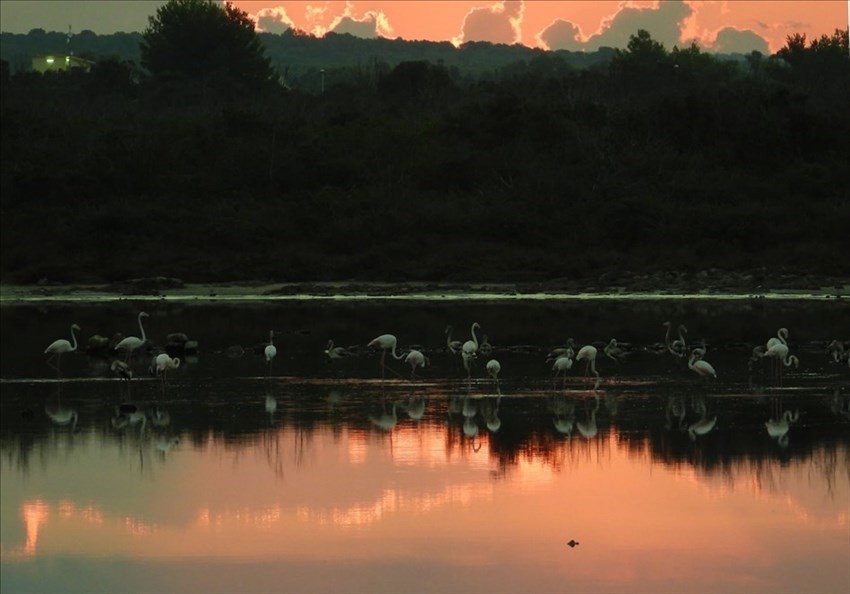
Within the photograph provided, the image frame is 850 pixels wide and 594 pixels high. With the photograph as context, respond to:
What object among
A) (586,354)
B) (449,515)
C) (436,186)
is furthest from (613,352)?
(436,186)

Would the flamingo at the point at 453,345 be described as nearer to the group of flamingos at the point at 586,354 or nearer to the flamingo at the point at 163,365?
the group of flamingos at the point at 586,354

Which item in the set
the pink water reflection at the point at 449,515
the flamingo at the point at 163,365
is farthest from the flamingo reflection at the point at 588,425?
the flamingo at the point at 163,365

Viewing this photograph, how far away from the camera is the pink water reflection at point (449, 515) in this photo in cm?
1019

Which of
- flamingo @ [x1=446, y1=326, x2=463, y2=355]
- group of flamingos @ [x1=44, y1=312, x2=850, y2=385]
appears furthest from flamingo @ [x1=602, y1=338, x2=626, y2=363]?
flamingo @ [x1=446, y1=326, x2=463, y2=355]

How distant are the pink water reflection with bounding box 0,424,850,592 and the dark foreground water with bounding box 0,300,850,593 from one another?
0.03 meters

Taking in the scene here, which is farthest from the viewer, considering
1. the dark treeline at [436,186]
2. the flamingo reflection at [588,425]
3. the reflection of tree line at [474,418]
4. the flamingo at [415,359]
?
the dark treeline at [436,186]

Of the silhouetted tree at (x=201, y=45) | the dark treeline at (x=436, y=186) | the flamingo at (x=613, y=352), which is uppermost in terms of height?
the silhouetted tree at (x=201, y=45)

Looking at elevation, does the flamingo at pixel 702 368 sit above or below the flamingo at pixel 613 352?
above

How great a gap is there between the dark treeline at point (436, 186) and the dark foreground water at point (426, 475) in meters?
20.7

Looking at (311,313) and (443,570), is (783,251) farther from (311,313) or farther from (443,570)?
(443,570)

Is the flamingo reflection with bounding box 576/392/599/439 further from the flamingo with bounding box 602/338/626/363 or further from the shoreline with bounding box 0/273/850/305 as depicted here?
the shoreline with bounding box 0/273/850/305

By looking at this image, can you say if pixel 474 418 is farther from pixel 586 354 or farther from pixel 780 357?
pixel 780 357

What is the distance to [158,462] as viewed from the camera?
1455cm

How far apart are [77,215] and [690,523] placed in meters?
39.8
